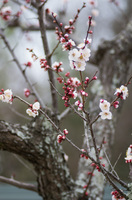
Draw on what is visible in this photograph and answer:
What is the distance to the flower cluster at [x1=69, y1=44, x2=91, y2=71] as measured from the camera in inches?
30.3

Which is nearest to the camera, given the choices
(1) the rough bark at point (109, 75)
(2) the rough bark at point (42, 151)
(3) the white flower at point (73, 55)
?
(3) the white flower at point (73, 55)

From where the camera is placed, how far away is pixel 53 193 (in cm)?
132

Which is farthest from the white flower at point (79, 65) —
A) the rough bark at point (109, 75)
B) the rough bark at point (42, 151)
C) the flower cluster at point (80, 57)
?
the rough bark at point (109, 75)

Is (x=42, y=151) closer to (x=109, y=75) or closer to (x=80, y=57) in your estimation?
(x=80, y=57)

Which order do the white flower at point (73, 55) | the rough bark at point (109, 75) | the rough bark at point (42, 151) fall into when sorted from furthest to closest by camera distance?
the rough bark at point (109, 75) < the rough bark at point (42, 151) < the white flower at point (73, 55)

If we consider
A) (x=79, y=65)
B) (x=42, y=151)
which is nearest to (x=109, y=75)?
(x=42, y=151)

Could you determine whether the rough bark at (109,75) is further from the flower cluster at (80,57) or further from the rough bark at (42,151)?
the flower cluster at (80,57)

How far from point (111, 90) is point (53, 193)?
0.88 m

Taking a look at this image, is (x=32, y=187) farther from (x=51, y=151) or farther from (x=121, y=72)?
(x=121, y=72)

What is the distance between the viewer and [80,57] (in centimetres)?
78

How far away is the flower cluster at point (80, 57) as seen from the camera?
2.52ft

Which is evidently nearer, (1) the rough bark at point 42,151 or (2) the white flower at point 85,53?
(2) the white flower at point 85,53

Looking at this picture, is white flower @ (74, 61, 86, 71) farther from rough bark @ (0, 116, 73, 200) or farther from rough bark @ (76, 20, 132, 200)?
rough bark @ (76, 20, 132, 200)

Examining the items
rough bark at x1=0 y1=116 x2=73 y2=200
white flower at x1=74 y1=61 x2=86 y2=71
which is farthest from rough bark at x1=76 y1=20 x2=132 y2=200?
white flower at x1=74 y1=61 x2=86 y2=71
